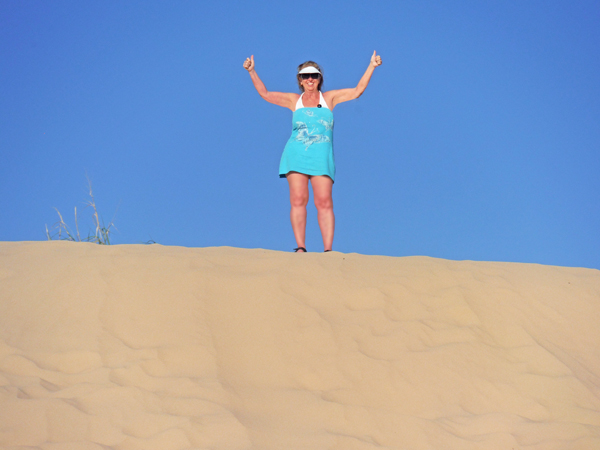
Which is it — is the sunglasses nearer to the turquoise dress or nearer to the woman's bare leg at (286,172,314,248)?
the turquoise dress

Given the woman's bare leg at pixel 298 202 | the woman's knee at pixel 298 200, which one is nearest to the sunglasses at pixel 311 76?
the woman's bare leg at pixel 298 202

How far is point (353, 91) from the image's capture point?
481cm

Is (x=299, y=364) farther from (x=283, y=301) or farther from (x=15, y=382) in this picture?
(x=15, y=382)

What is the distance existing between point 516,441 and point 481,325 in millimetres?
997

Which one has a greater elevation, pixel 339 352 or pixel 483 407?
pixel 339 352

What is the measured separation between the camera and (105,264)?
343 centimetres

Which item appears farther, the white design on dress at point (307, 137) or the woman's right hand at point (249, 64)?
the woman's right hand at point (249, 64)

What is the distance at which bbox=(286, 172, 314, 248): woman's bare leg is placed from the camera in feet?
14.7

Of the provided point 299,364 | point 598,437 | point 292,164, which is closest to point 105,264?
point 299,364

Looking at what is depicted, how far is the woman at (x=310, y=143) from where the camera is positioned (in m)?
4.52

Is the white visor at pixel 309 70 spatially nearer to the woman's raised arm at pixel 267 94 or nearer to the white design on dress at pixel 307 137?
the woman's raised arm at pixel 267 94

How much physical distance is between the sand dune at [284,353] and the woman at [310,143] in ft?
2.31

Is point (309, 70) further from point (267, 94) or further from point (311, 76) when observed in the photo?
point (267, 94)

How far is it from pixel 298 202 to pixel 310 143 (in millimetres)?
534
